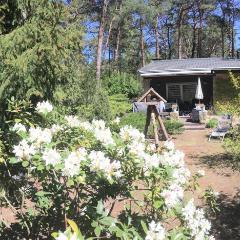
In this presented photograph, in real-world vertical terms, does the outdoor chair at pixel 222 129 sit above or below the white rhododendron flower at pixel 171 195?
below

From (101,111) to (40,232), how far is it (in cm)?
1327

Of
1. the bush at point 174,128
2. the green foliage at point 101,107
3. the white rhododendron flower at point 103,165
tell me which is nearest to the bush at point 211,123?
the bush at point 174,128

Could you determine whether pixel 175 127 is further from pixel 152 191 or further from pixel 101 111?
pixel 152 191

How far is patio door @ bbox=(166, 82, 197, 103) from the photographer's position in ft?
94.7

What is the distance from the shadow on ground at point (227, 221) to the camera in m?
7.44

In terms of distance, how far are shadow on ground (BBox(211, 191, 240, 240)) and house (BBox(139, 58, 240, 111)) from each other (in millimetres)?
18803

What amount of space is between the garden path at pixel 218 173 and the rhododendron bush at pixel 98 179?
60cm

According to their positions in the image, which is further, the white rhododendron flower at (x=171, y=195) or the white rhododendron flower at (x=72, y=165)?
the white rhododendron flower at (x=171, y=195)

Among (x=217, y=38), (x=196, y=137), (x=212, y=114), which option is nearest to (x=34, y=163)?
(x=196, y=137)

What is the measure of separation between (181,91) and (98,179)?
26130 mm

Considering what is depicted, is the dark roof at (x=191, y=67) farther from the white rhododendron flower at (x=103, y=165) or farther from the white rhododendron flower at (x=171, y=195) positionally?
the white rhododendron flower at (x=103, y=165)

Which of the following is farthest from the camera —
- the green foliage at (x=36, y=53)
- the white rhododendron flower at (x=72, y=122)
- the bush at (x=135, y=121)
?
the bush at (x=135, y=121)

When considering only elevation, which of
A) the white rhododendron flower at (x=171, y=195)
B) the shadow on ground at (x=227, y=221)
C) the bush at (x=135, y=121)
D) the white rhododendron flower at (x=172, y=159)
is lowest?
the shadow on ground at (x=227, y=221)

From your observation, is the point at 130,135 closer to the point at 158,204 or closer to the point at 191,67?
the point at 158,204
